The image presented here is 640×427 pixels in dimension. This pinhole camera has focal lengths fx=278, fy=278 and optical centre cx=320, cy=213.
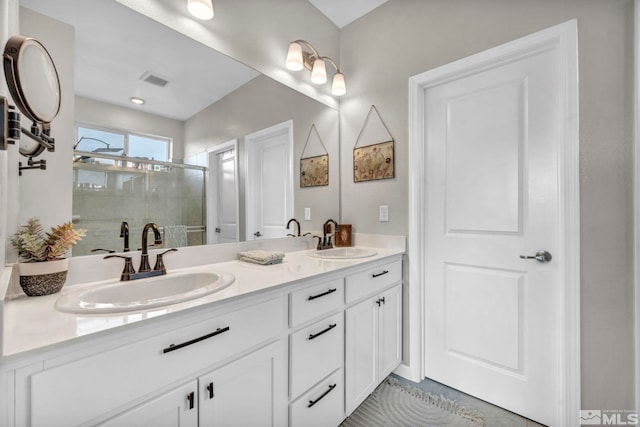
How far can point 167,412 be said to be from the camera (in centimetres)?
81

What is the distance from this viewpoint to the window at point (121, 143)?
114 centimetres

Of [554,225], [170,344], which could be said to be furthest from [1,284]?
[554,225]

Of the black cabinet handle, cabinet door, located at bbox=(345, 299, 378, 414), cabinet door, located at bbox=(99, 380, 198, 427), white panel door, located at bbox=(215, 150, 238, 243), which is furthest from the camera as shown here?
white panel door, located at bbox=(215, 150, 238, 243)

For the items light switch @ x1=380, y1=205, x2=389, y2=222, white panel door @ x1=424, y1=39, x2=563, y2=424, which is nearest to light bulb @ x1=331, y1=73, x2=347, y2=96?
white panel door @ x1=424, y1=39, x2=563, y2=424

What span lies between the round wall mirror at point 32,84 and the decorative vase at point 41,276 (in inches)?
15.2

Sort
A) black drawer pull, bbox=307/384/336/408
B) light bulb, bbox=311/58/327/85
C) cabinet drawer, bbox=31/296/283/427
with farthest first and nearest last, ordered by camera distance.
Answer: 1. light bulb, bbox=311/58/327/85
2. black drawer pull, bbox=307/384/336/408
3. cabinet drawer, bbox=31/296/283/427

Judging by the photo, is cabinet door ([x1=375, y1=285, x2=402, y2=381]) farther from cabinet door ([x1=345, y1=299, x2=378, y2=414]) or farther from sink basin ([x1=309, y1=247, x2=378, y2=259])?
sink basin ([x1=309, y1=247, x2=378, y2=259])

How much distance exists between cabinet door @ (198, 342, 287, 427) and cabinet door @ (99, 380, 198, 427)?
3 centimetres

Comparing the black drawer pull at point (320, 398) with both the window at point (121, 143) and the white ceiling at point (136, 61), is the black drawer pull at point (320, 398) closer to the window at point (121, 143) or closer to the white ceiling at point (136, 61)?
the window at point (121, 143)

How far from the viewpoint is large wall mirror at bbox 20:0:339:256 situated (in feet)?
3.70

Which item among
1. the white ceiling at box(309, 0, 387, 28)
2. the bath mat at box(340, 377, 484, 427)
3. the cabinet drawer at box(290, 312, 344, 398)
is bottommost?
the bath mat at box(340, 377, 484, 427)

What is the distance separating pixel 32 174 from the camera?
3.32 ft

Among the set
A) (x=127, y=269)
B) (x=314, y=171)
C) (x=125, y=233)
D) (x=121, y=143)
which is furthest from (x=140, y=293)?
(x=314, y=171)

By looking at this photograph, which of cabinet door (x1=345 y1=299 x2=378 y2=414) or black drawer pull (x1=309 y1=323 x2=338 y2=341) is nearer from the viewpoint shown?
black drawer pull (x1=309 y1=323 x2=338 y2=341)
